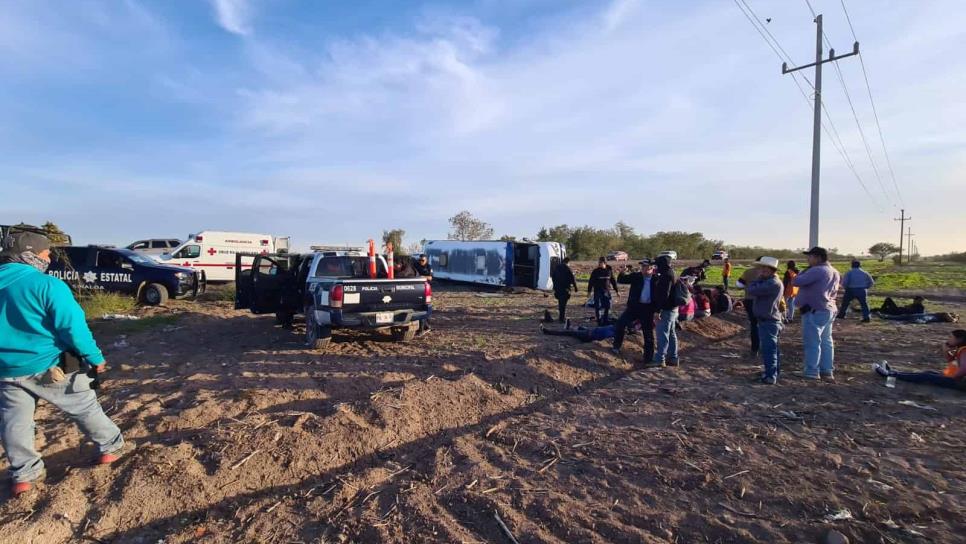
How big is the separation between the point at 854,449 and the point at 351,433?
4.56 m

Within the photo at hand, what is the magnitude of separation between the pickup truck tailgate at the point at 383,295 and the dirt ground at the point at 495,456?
0.95m

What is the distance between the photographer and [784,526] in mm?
3145

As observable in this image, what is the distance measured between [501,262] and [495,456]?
17.2 metres

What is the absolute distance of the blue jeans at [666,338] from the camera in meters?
7.40

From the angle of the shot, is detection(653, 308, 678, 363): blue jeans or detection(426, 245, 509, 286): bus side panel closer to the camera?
detection(653, 308, 678, 363): blue jeans

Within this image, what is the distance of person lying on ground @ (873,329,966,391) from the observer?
20.0ft

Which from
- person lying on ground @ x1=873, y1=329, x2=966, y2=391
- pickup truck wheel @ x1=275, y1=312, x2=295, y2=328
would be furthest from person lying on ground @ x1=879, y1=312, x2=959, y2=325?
pickup truck wheel @ x1=275, y1=312, x2=295, y2=328

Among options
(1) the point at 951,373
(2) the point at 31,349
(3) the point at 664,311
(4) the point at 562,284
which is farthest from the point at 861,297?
(2) the point at 31,349

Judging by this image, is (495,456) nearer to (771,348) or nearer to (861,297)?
(771,348)

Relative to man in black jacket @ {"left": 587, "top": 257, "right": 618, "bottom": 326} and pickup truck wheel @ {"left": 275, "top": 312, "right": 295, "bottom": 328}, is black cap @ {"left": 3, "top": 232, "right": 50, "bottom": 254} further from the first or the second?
man in black jacket @ {"left": 587, "top": 257, "right": 618, "bottom": 326}

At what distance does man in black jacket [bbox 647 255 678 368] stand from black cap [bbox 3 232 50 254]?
703cm

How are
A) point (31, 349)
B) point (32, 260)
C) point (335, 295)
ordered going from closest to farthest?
point (31, 349) < point (32, 260) < point (335, 295)

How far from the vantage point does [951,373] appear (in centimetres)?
623

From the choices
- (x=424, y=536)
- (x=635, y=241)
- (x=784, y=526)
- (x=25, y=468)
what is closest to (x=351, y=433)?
(x=424, y=536)
